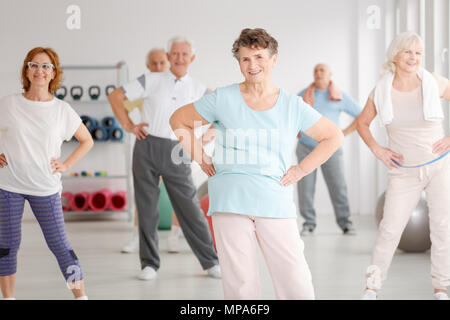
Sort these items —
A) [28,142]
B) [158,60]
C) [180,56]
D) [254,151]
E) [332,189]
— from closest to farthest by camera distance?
[254,151] < [28,142] < [180,56] < [158,60] < [332,189]

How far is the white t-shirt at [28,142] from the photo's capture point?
2.61 meters

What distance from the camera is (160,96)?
11.8ft

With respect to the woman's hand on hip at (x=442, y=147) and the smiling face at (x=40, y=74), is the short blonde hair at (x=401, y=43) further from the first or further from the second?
the smiling face at (x=40, y=74)

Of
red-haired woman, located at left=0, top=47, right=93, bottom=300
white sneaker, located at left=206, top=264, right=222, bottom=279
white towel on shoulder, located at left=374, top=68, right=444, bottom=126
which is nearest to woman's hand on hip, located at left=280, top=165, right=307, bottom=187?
white towel on shoulder, located at left=374, top=68, right=444, bottom=126

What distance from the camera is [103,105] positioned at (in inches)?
275

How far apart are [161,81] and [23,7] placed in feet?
12.5

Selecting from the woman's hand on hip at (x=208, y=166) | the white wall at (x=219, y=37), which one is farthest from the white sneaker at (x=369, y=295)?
the white wall at (x=219, y=37)

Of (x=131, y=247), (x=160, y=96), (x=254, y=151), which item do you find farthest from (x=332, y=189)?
(x=254, y=151)

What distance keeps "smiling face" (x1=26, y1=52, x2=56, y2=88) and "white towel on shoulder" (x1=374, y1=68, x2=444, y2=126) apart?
152 centimetres

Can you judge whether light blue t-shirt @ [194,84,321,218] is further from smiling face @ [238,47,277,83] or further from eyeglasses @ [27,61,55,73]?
eyeglasses @ [27,61,55,73]

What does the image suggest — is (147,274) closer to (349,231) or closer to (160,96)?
(160,96)

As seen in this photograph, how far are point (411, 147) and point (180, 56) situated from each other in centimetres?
144

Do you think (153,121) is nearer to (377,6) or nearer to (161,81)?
(161,81)

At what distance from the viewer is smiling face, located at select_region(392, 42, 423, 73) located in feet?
9.34
